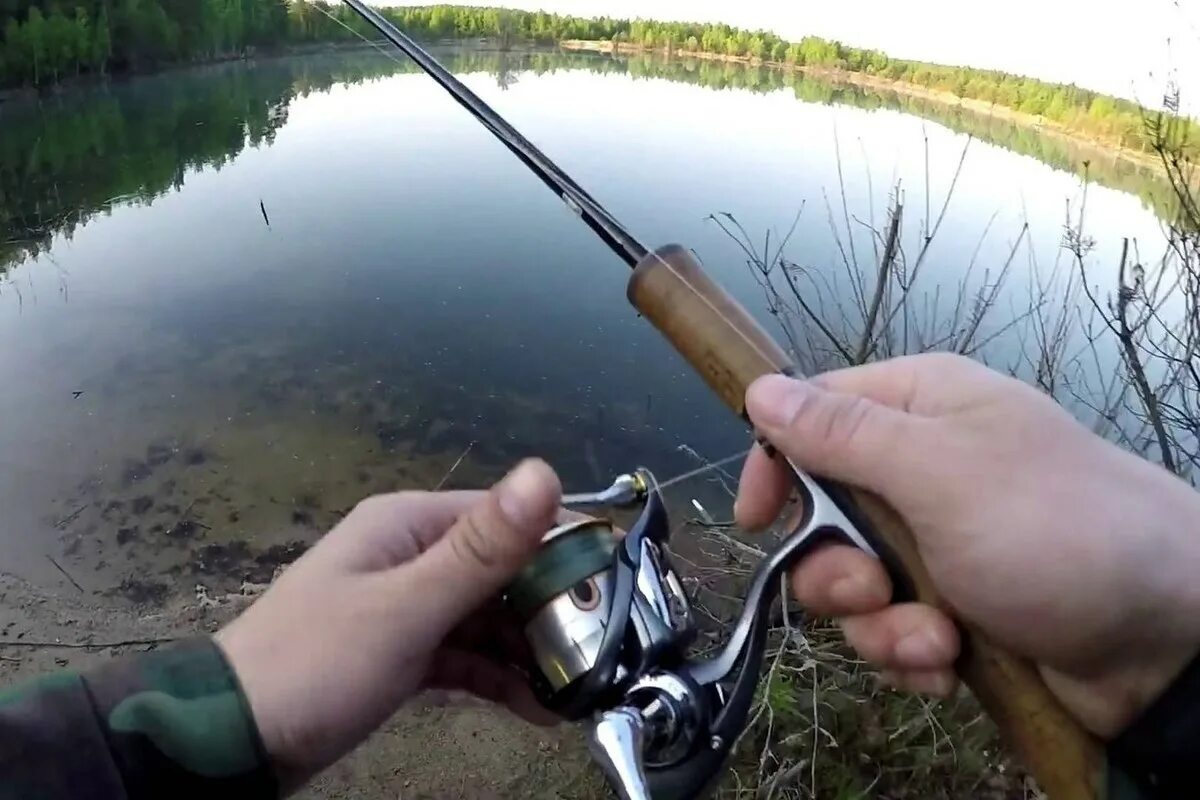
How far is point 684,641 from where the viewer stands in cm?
127

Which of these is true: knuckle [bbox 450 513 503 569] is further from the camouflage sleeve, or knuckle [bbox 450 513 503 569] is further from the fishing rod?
the camouflage sleeve

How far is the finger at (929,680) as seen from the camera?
53.5 inches

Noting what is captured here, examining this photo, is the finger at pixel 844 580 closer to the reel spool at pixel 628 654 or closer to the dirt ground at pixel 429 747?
the reel spool at pixel 628 654

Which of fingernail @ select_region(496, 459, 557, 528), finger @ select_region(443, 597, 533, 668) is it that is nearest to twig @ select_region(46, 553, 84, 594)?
finger @ select_region(443, 597, 533, 668)

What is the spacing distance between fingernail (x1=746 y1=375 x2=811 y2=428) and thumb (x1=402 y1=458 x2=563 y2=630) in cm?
34

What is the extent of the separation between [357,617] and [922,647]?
32.1 inches

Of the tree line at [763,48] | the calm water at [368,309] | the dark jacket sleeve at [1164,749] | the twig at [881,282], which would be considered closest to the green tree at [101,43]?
the tree line at [763,48]

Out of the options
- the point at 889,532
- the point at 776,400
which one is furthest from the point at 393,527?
the point at 889,532

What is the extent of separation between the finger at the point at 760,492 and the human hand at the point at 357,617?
0.52m

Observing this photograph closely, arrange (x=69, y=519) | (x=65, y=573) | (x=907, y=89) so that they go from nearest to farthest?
1. (x=65, y=573)
2. (x=69, y=519)
3. (x=907, y=89)

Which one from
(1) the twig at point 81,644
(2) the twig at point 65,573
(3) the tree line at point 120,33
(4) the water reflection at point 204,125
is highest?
(3) the tree line at point 120,33

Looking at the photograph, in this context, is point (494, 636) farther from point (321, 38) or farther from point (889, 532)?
point (321, 38)

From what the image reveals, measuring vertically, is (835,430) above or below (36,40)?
below

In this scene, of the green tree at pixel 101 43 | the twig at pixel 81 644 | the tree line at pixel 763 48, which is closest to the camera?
the twig at pixel 81 644
